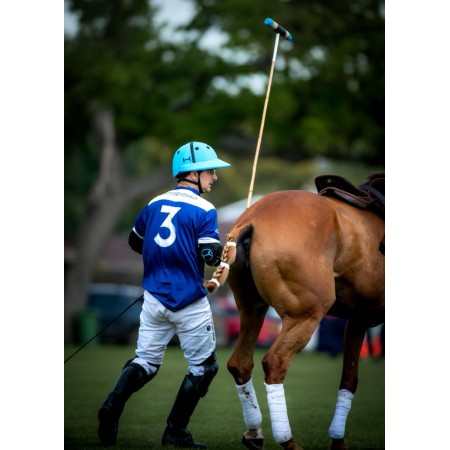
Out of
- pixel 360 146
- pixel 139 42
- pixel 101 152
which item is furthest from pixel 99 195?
pixel 360 146

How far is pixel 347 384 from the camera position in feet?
19.5

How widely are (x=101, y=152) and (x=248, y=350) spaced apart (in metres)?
16.2

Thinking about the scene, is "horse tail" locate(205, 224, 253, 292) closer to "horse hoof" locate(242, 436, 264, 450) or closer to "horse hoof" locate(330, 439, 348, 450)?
"horse hoof" locate(242, 436, 264, 450)

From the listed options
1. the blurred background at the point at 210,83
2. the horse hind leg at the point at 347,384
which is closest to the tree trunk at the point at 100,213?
the blurred background at the point at 210,83

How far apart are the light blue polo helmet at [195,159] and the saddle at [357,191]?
93cm

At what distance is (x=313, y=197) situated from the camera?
570cm

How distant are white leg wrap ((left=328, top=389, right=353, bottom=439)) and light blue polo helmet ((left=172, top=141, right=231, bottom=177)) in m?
1.76

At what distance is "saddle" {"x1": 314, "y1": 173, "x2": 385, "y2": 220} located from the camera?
6004mm

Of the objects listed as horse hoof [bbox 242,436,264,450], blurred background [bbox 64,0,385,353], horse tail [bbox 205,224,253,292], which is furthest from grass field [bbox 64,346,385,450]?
blurred background [bbox 64,0,385,353]

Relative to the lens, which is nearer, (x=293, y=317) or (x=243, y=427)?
(x=293, y=317)

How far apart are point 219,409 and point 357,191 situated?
9.54ft
